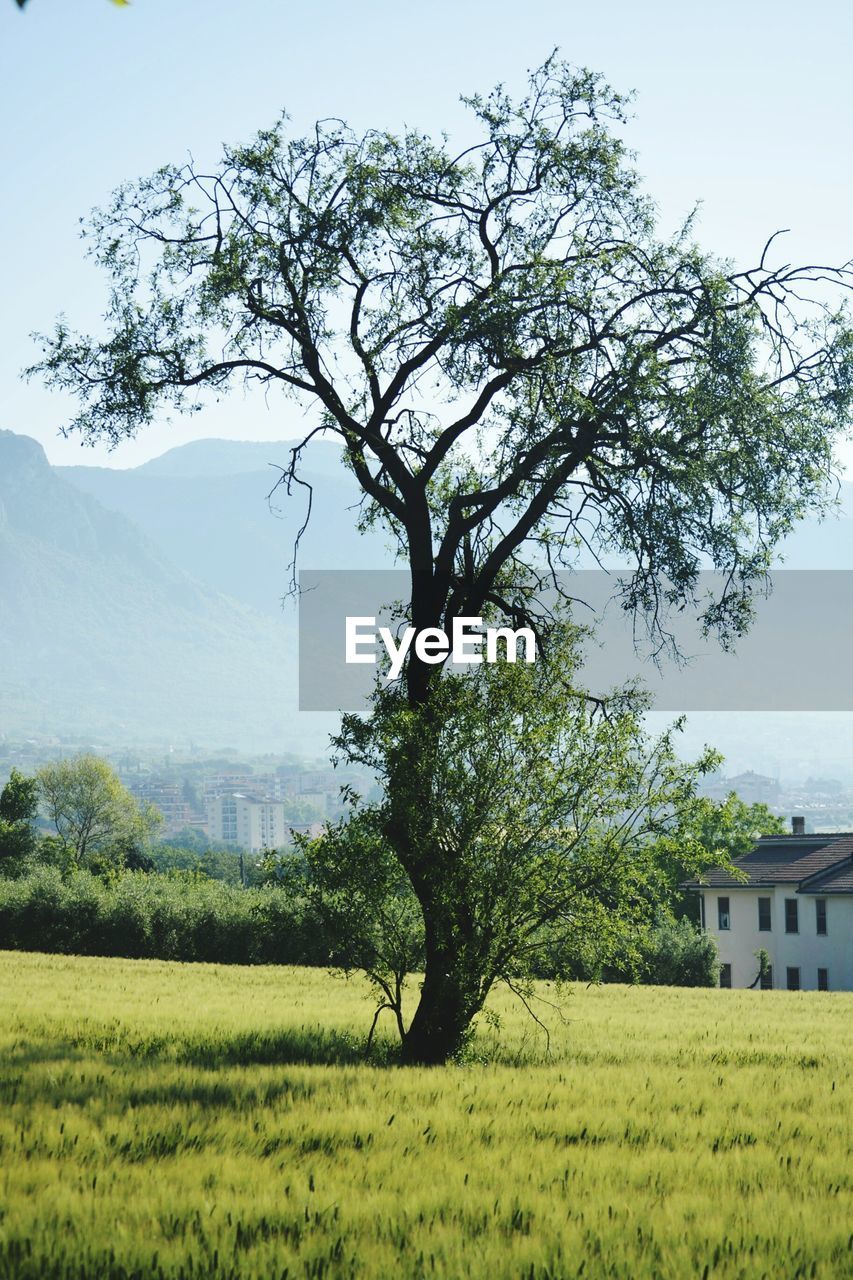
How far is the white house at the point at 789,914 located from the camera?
75875mm

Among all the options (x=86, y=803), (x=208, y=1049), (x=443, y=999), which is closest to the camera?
(x=443, y=999)

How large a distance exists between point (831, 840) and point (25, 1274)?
82165mm

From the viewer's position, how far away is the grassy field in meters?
7.41

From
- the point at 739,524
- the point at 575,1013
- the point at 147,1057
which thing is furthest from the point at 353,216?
the point at 575,1013

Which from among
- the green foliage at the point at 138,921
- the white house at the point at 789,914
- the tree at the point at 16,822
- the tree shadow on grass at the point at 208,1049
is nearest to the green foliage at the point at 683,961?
the white house at the point at 789,914

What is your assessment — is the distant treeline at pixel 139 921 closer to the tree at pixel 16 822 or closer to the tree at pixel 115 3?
the tree at pixel 16 822

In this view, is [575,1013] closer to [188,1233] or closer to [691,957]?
[188,1233]

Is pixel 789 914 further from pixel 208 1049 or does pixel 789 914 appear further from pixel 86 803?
pixel 86 803

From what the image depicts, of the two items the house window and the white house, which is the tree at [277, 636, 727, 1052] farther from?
the house window

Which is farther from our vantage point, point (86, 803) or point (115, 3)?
point (86, 803)

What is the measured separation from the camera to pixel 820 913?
77.2m

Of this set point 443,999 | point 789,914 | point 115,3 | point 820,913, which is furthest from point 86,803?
point 115,3

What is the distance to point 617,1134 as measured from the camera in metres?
11.7

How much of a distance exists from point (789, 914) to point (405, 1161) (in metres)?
73.8
